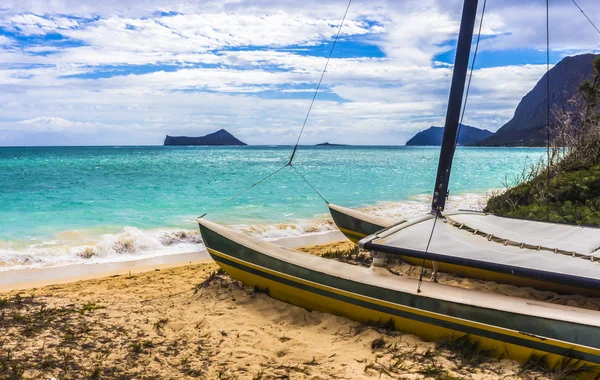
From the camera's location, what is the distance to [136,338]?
16.1ft

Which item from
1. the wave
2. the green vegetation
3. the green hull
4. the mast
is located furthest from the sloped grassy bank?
the wave

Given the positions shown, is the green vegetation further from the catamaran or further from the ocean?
the catamaran

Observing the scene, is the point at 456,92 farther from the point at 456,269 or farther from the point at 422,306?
the point at 422,306

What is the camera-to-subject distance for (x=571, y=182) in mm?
10320

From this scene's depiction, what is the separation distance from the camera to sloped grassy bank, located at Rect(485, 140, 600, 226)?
896 cm

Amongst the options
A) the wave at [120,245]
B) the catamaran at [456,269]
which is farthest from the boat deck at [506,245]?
the wave at [120,245]

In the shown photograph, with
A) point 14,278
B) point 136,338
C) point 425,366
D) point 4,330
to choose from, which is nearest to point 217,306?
point 136,338

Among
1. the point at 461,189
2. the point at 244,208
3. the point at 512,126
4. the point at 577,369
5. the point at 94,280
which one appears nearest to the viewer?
the point at 577,369

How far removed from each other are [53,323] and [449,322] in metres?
4.08

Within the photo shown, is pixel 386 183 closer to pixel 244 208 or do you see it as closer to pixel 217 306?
pixel 244 208

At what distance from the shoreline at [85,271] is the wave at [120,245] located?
1.26ft

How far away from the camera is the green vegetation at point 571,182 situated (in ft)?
30.2

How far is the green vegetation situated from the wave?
5457 mm

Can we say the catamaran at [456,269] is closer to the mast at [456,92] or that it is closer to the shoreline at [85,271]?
the mast at [456,92]
